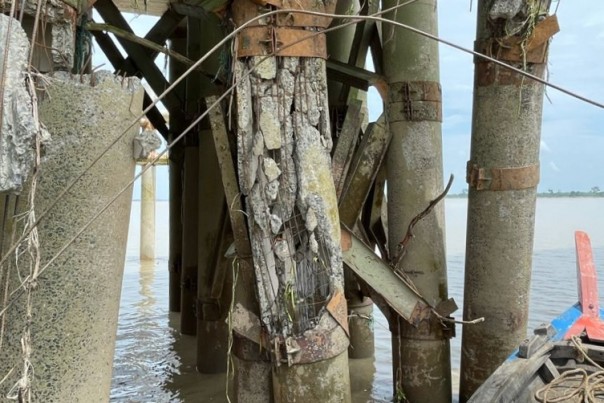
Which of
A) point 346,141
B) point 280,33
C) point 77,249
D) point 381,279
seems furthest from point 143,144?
point 381,279

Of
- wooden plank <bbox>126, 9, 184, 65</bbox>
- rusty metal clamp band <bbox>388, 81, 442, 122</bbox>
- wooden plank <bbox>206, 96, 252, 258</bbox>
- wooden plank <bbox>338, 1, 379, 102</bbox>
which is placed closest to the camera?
wooden plank <bbox>206, 96, 252, 258</bbox>

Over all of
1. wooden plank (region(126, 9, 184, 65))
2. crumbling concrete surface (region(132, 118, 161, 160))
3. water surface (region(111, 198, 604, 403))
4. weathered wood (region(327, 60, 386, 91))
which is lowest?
water surface (region(111, 198, 604, 403))

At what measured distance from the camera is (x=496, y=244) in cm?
445

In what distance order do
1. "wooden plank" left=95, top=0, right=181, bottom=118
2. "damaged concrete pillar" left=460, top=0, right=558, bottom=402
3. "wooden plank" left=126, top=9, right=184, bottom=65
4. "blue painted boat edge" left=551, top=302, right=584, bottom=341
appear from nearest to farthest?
"damaged concrete pillar" left=460, top=0, right=558, bottom=402
"blue painted boat edge" left=551, top=302, right=584, bottom=341
"wooden plank" left=95, top=0, right=181, bottom=118
"wooden plank" left=126, top=9, right=184, bottom=65

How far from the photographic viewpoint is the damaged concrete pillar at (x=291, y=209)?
3.13 meters

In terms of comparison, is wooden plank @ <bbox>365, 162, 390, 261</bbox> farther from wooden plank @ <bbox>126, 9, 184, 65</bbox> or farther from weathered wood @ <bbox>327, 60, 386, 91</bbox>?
wooden plank @ <bbox>126, 9, 184, 65</bbox>

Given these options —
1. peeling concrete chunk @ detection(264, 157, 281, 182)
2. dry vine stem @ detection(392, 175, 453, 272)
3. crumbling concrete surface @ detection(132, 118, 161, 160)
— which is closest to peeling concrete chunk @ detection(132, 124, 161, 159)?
crumbling concrete surface @ detection(132, 118, 161, 160)

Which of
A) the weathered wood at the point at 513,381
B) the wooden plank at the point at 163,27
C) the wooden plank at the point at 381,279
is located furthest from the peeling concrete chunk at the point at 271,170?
the wooden plank at the point at 163,27

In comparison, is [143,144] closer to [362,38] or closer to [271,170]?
[271,170]

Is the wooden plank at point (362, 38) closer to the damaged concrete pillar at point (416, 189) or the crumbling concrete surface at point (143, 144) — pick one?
the damaged concrete pillar at point (416, 189)

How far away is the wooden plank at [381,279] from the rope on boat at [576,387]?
100cm

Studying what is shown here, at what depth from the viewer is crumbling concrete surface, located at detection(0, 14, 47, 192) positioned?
1.78 meters

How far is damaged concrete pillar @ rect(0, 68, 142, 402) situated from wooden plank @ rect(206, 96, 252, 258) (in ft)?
3.95

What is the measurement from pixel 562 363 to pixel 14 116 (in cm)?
386
